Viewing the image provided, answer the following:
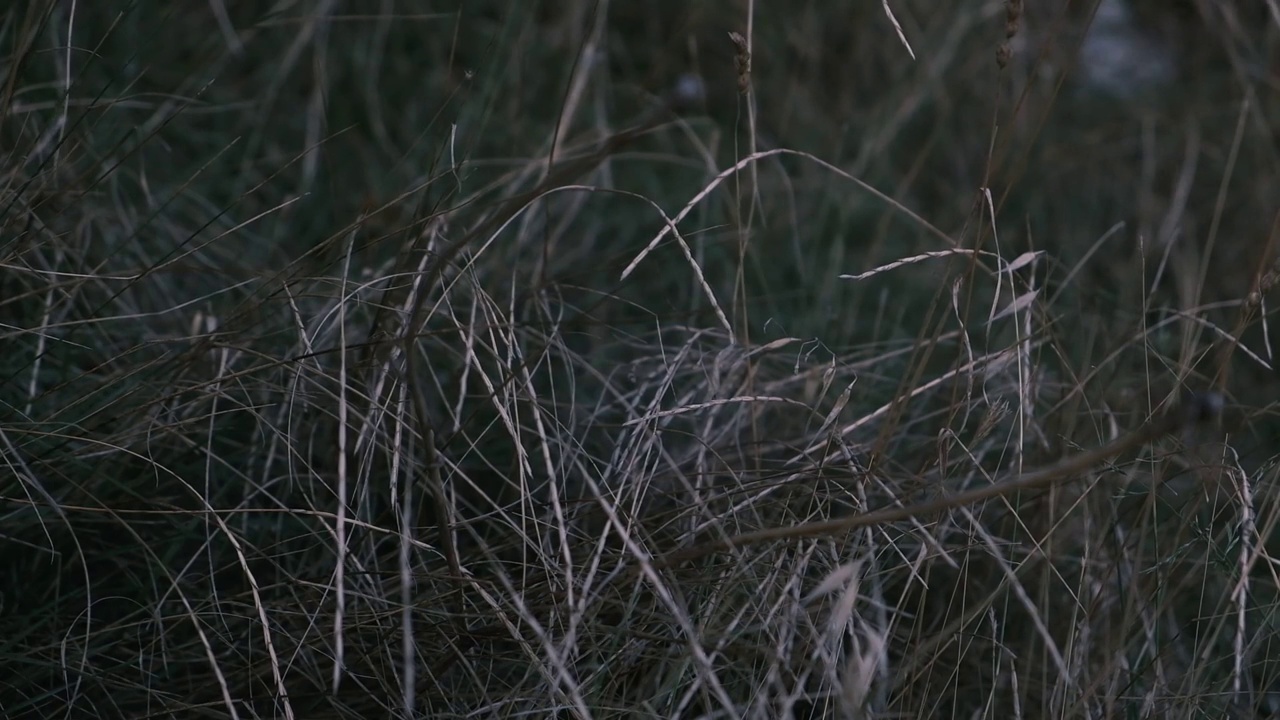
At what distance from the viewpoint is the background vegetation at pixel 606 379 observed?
981 millimetres

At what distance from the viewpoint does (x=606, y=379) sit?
1275mm

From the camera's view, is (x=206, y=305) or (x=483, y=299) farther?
(x=206, y=305)

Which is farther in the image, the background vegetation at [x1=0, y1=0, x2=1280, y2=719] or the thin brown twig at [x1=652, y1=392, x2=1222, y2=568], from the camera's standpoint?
the background vegetation at [x1=0, y1=0, x2=1280, y2=719]

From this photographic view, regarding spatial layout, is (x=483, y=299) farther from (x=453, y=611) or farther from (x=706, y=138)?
(x=706, y=138)

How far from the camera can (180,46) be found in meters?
1.80

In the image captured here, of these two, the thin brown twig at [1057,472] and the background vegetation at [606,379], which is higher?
the thin brown twig at [1057,472]

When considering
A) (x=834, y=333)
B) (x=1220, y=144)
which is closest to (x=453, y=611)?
(x=834, y=333)

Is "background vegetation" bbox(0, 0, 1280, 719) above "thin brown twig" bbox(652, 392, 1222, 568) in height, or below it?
below

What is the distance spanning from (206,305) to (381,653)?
542mm

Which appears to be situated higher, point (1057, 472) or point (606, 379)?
point (1057, 472)

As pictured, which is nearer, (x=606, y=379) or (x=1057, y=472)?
(x=1057, y=472)

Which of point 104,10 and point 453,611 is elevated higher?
point 104,10

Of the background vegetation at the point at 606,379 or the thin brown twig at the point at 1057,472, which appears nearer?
the thin brown twig at the point at 1057,472

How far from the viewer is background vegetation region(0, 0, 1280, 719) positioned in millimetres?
981
